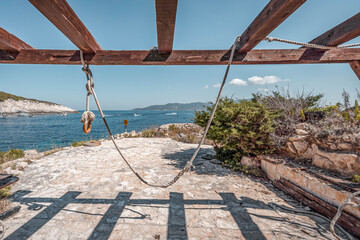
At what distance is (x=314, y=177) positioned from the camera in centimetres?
298

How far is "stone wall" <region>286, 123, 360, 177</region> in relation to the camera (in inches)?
121

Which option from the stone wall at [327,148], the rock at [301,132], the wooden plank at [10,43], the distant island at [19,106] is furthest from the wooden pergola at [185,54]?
the distant island at [19,106]

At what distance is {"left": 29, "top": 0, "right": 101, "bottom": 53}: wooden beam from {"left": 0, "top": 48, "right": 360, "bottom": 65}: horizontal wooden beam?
0.87ft

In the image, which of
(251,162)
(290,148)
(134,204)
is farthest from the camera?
(251,162)

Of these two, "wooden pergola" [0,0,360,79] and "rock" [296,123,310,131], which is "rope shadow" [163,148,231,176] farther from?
"wooden pergola" [0,0,360,79]

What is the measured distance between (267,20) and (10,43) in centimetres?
308

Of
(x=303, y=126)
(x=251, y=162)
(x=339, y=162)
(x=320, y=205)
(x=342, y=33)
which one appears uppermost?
(x=342, y=33)

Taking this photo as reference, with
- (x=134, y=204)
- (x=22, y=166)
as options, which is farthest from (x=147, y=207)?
(x=22, y=166)

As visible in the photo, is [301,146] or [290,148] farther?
[290,148]

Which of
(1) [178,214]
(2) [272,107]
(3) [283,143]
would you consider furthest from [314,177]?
(2) [272,107]

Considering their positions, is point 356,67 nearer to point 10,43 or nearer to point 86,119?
point 86,119

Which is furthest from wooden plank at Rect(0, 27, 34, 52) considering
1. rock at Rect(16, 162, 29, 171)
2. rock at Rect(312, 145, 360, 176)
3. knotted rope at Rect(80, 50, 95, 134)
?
rock at Rect(312, 145, 360, 176)

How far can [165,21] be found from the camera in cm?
152

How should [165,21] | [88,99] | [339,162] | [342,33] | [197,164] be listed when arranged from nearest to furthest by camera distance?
[165,21], [342,33], [88,99], [339,162], [197,164]
